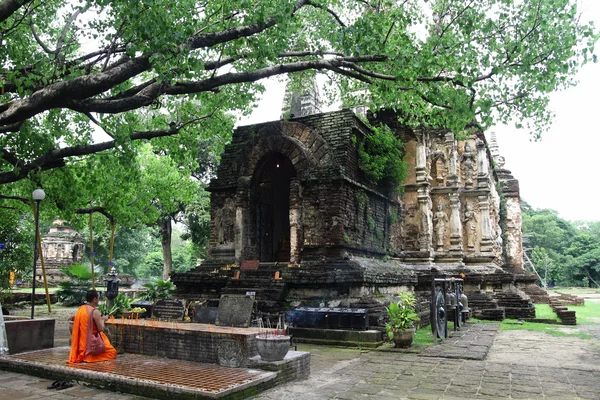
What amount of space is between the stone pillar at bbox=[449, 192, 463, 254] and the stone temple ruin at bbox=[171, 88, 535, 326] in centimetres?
3

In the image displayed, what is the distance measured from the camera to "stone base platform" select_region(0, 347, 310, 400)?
5.38 metres

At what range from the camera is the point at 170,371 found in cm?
622

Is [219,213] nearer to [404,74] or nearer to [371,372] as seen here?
[404,74]

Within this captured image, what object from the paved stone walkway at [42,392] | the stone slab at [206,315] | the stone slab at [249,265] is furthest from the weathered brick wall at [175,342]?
the stone slab at [249,265]

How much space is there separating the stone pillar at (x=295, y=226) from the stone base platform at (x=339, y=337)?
8.61 feet

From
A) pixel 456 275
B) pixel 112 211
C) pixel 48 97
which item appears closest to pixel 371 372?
pixel 48 97

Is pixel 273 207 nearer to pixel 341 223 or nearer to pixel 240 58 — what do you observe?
pixel 341 223

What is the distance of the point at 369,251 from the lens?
44.9 ft

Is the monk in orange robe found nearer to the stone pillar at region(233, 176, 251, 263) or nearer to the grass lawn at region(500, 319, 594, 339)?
the stone pillar at region(233, 176, 251, 263)

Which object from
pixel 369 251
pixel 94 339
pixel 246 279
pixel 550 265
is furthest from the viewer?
pixel 550 265

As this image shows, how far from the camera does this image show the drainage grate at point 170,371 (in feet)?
18.3

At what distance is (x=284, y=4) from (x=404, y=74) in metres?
2.60

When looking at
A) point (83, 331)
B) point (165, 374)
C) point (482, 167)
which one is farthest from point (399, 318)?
point (482, 167)

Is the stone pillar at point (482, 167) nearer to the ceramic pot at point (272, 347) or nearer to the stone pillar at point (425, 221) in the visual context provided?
the stone pillar at point (425, 221)
